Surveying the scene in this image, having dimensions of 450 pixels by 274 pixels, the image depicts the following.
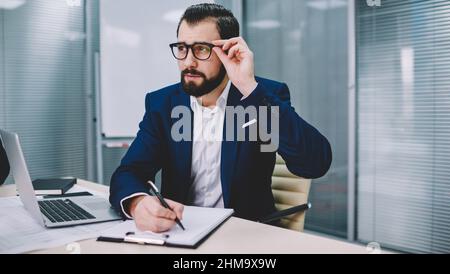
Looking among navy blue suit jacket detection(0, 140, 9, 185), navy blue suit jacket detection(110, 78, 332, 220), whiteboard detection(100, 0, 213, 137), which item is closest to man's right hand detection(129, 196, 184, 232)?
navy blue suit jacket detection(110, 78, 332, 220)

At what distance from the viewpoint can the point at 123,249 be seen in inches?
34.2

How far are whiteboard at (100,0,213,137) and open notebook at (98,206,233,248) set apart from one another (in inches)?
79.6

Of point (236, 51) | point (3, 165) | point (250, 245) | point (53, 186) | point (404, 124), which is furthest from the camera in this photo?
point (404, 124)

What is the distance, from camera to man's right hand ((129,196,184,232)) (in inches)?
36.8

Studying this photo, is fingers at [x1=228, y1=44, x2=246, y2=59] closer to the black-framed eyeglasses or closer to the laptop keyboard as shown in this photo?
the black-framed eyeglasses

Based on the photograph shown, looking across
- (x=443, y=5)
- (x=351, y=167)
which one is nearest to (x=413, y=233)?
(x=351, y=167)

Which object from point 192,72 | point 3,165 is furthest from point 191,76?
point 3,165

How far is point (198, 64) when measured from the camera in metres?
1.47

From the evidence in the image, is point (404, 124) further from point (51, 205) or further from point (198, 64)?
point (51, 205)

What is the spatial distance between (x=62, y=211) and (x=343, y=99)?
235 cm

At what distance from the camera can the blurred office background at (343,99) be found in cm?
259

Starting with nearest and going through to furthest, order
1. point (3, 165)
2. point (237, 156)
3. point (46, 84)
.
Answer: point (237, 156) < point (3, 165) < point (46, 84)

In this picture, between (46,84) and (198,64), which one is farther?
(46,84)
